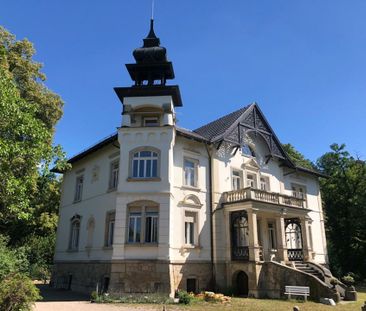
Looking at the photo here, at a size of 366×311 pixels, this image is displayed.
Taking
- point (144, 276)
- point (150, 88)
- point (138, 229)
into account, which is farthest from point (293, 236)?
point (150, 88)

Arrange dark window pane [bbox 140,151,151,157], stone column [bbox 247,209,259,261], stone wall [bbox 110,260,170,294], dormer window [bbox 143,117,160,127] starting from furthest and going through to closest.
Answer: dormer window [bbox 143,117,160,127] → dark window pane [bbox 140,151,151,157] → stone column [bbox 247,209,259,261] → stone wall [bbox 110,260,170,294]

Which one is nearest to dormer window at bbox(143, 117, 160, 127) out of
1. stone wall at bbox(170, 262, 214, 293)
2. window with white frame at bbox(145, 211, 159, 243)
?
window with white frame at bbox(145, 211, 159, 243)

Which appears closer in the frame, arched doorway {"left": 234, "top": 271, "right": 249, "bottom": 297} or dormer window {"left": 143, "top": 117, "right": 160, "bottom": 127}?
arched doorway {"left": 234, "top": 271, "right": 249, "bottom": 297}

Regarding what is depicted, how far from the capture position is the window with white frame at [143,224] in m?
18.8

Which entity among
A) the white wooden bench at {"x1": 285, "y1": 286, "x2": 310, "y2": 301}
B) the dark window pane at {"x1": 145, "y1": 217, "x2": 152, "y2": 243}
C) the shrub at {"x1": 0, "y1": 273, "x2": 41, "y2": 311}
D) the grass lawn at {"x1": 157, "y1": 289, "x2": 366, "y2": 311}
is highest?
the dark window pane at {"x1": 145, "y1": 217, "x2": 152, "y2": 243}

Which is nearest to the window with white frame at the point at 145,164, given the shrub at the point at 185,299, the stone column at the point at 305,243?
the shrub at the point at 185,299

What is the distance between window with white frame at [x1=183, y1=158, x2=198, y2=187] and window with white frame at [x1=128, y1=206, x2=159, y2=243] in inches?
121

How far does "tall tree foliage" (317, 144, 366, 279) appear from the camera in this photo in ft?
114

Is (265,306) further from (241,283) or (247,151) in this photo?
(247,151)

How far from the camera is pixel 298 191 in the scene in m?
28.8

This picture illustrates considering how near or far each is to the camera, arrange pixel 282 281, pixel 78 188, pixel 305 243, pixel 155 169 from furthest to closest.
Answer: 1. pixel 78 188
2. pixel 305 243
3. pixel 155 169
4. pixel 282 281

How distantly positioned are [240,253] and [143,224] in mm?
Result: 6056

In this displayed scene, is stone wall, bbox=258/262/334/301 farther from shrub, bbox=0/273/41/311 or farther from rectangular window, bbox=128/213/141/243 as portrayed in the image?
shrub, bbox=0/273/41/311

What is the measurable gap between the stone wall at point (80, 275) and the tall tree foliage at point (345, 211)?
24.5m
